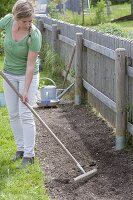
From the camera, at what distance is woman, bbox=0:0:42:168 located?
4914mm

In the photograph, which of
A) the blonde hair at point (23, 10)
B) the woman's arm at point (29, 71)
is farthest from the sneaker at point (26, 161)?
the blonde hair at point (23, 10)

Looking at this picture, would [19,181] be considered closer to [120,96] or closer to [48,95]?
[120,96]

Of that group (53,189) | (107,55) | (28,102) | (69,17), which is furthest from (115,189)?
(69,17)

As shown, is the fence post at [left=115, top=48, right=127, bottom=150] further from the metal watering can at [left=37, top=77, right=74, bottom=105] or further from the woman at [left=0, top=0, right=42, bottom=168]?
the metal watering can at [left=37, top=77, right=74, bottom=105]

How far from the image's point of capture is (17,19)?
4.87 meters

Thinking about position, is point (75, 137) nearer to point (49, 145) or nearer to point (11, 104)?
point (49, 145)

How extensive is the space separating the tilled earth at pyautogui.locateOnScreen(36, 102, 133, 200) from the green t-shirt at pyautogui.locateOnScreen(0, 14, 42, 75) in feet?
3.37

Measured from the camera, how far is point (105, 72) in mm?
6719

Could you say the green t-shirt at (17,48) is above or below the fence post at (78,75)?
above

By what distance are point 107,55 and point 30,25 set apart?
1676 millimetres

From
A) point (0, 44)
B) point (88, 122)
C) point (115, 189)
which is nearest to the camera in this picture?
point (115, 189)

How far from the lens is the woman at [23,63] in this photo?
193 inches

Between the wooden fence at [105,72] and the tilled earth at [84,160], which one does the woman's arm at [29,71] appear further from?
the wooden fence at [105,72]

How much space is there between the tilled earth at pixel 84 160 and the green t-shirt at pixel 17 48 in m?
1.03
